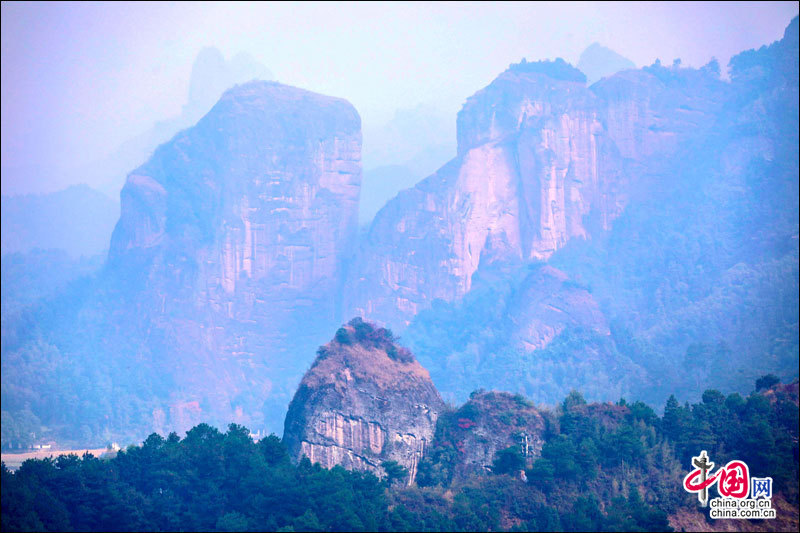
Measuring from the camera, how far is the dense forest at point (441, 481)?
3544 cm

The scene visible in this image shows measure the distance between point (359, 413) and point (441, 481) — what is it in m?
4.23

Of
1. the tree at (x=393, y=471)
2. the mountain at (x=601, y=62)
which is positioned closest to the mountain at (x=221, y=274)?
the mountain at (x=601, y=62)

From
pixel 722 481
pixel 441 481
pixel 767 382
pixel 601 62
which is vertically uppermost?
pixel 601 62

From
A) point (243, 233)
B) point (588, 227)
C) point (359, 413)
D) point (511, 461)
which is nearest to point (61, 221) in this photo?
point (243, 233)

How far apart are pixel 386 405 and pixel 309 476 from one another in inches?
257

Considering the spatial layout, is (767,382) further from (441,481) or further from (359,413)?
(359,413)

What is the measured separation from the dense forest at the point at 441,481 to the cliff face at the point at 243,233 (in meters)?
56.8

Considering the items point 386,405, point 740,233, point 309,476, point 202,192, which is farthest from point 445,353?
point 309,476

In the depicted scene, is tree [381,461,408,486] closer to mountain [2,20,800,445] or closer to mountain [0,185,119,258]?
mountain [2,20,800,445]

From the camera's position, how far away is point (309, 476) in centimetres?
3759

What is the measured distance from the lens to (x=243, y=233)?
356 feet

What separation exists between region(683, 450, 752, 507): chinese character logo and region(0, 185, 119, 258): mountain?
8317cm

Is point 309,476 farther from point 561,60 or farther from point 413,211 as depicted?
point 561,60

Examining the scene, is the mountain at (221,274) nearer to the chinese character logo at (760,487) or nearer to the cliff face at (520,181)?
the cliff face at (520,181)
